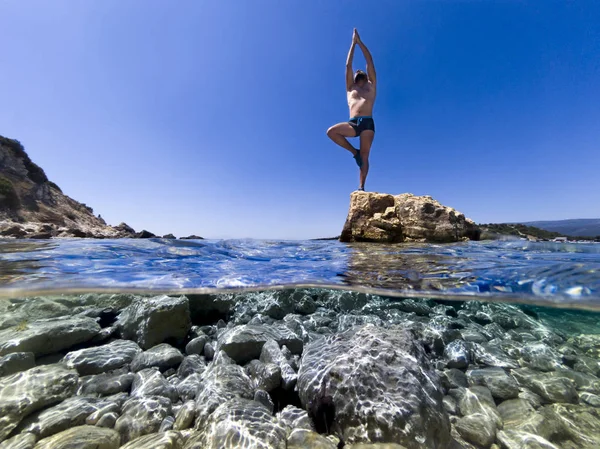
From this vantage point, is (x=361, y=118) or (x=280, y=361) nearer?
(x=280, y=361)

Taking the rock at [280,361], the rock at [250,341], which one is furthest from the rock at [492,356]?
the rock at [280,361]

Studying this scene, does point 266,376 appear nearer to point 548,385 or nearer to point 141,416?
point 141,416

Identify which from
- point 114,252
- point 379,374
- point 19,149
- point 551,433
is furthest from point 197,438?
point 19,149

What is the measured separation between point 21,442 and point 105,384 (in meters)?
0.85

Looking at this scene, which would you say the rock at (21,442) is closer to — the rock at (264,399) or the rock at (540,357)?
the rock at (264,399)

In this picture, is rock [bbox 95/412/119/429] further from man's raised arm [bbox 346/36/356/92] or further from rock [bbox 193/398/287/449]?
man's raised arm [bbox 346/36/356/92]

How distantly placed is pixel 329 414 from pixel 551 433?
246 cm

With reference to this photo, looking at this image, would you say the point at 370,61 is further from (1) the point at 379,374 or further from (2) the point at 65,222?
(2) the point at 65,222

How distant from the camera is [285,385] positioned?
10.1 ft

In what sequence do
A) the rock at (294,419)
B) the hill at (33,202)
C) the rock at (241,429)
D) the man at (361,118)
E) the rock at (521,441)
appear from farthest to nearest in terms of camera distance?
the hill at (33,202) < the man at (361,118) < the rock at (294,419) < the rock at (521,441) < the rock at (241,429)

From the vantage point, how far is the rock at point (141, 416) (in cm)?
241

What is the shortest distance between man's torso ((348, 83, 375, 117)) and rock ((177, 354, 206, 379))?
8.69 m

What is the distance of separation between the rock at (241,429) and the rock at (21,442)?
1693 millimetres

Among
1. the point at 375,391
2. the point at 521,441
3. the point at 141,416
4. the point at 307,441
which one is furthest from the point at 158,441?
the point at 521,441
